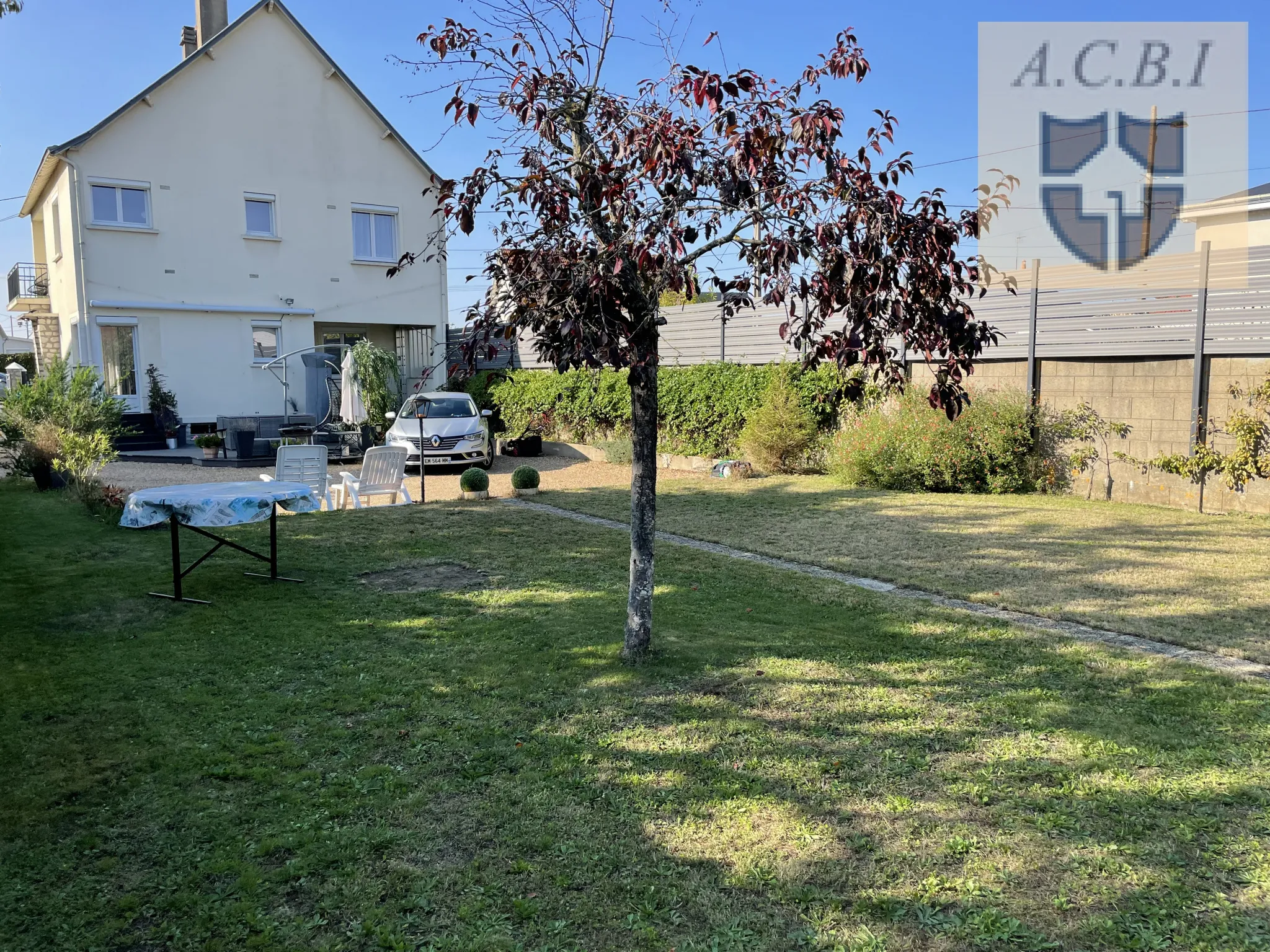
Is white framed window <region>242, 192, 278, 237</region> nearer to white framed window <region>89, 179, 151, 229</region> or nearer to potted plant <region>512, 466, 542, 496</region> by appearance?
white framed window <region>89, 179, 151, 229</region>

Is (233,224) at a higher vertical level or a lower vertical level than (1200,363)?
higher

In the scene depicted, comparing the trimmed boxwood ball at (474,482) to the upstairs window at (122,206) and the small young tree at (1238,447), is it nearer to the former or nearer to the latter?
the small young tree at (1238,447)

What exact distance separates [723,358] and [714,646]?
38.2ft

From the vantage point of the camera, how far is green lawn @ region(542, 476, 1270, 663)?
22.6 feet

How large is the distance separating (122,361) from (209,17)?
10062 mm

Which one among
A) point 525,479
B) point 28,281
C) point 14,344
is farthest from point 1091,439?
point 14,344

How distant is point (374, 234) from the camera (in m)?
24.6

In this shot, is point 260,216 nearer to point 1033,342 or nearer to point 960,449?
point 960,449

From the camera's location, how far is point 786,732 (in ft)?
15.0

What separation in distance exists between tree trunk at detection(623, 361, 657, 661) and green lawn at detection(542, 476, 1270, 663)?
331cm

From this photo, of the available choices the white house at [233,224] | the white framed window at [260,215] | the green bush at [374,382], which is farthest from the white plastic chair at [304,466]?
the white framed window at [260,215]

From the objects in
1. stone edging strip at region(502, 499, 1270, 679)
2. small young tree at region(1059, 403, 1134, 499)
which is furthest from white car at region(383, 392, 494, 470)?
small young tree at region(1059, 403, 1134, 499)

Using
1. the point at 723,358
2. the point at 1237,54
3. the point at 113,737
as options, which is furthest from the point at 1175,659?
the point at 1237,54
